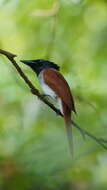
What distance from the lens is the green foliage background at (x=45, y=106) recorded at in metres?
1.40

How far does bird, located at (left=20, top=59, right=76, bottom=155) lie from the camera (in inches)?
34.2

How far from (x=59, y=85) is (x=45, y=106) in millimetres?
772

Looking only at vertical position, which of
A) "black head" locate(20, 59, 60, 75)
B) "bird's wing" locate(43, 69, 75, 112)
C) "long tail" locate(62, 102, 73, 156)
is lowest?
"long tail" locate(62, 102, 73, 156)

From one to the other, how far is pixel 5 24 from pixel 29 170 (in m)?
0.64

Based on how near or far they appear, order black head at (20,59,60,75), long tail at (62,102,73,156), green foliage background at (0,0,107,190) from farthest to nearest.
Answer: green foliage background at (0,0,107,190) → black head at (20,59,60,75) → long tail at (62,102,73,156)

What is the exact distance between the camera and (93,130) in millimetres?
1458

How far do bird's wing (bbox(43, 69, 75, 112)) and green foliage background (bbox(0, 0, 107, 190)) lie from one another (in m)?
0.34

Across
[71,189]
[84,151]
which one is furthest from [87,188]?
[84,151]

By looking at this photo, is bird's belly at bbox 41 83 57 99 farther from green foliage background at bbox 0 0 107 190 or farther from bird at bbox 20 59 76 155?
green foliage background at bbox 0 0 107 190

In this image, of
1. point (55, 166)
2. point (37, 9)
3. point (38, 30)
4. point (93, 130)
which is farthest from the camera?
point (38, 30)

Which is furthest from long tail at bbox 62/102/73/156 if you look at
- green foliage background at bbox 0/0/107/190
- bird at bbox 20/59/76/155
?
green foliage background at bbox 0/0/107/190

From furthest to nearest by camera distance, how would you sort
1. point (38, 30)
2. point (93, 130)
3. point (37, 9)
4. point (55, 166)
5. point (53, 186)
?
point (38, 30), point (37, 9), point (53, 186), point (93, 130), point (55, 166)

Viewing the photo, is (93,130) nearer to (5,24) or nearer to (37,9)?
(37,9)

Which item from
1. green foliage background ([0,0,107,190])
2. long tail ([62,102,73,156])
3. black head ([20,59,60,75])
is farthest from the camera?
green foliage background ([0,0,107,190])
